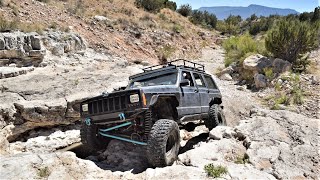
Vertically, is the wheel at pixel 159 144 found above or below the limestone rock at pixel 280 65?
below

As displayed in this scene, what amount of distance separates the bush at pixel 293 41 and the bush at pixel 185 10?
924 inches

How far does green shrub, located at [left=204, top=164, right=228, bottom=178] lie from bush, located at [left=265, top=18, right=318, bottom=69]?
10504mm

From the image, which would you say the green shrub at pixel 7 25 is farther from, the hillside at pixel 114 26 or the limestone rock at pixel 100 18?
the limestone rock at pixel 100 18

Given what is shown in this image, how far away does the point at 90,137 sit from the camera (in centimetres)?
635

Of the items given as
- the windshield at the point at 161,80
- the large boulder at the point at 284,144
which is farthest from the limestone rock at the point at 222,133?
the windshield at the point at 161,80

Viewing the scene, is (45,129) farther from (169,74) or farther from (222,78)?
(222,78)

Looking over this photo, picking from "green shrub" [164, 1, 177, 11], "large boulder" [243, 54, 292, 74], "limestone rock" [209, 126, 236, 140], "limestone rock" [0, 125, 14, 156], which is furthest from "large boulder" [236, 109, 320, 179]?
"green shrub" [164, 1, 177, 11]

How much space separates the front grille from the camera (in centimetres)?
546

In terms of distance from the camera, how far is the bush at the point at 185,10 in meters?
37.0

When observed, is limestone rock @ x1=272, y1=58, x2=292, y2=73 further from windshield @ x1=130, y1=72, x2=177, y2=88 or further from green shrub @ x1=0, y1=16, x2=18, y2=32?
green shrub @ x1=0, y1=16, x2=18, y2=32

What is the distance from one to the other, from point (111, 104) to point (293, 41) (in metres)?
11.3

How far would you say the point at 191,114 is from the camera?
22.1 ft

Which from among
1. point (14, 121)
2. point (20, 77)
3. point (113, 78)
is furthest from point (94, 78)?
point (14, 121)

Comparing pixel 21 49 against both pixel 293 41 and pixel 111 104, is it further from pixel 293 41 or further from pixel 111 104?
pixel 293 41
